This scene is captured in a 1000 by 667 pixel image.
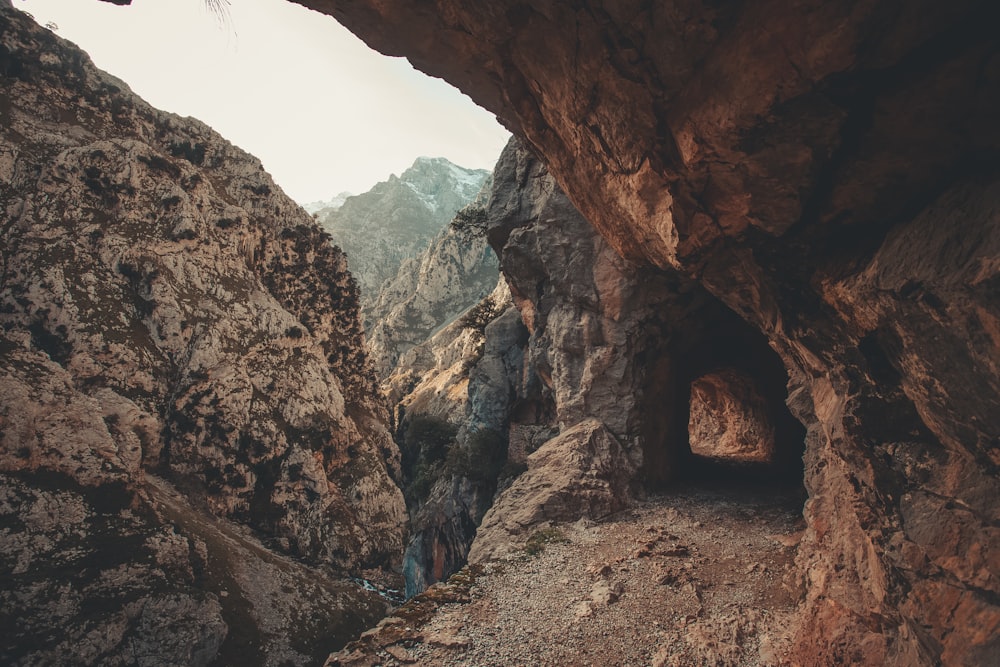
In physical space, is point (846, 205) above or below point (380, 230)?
below

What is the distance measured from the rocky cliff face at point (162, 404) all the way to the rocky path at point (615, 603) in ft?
60.8

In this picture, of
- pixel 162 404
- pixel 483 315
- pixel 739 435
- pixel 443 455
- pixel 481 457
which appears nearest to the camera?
pixel 162 404

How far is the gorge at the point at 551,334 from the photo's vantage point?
553 cm

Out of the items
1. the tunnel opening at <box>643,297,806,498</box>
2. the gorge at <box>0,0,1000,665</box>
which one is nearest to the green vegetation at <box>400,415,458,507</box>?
the gorge at <box>0,0,1000,665</box>

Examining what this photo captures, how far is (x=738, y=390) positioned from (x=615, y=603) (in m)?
26.8

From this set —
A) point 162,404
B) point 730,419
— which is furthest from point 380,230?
point 730,419

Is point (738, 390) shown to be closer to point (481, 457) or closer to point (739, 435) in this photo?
point (739, 435)

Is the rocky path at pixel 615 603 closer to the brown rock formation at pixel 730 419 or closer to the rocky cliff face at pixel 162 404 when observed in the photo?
the brown rock formation at pixel 730 419

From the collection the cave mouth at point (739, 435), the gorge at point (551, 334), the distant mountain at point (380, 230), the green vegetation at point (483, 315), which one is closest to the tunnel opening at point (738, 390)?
the cave mouth at point (739, 435)

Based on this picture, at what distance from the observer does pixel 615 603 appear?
10.8 metres

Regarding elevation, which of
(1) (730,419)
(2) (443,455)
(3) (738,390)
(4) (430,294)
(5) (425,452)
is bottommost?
(5) (425,452)

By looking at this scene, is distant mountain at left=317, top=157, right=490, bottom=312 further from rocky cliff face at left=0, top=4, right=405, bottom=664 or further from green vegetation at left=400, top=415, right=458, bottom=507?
rocky cliff face at left=0, top=4, right=405, bottom=664

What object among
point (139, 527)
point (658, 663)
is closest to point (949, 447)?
point (658, 663)

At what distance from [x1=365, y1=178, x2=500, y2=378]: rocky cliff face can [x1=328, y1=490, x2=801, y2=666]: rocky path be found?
78.3 m
